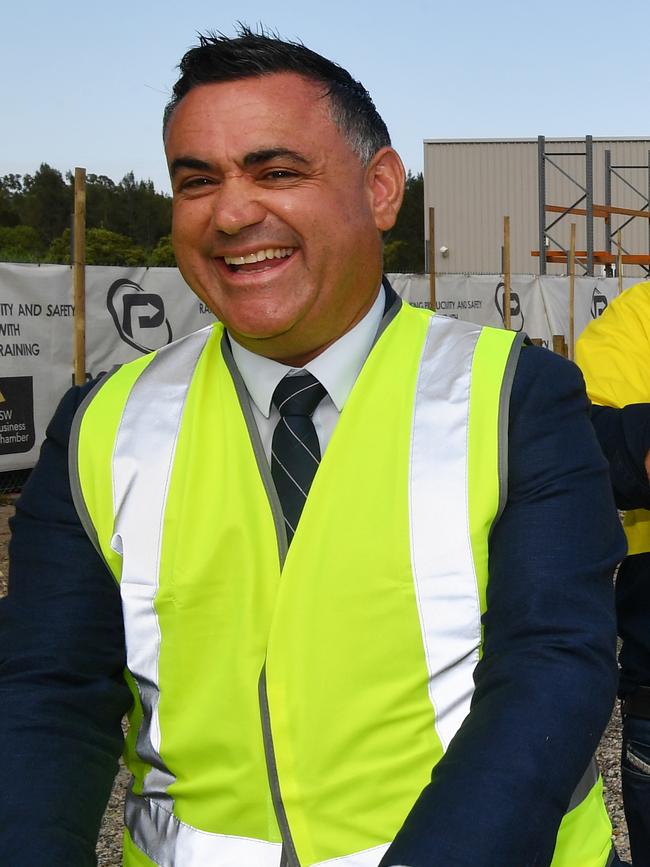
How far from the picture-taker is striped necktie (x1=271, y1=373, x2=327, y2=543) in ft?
5.57

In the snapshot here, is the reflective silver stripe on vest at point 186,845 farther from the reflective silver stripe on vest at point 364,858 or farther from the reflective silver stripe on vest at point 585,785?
the reflective silver stripe on vest at point 585,785

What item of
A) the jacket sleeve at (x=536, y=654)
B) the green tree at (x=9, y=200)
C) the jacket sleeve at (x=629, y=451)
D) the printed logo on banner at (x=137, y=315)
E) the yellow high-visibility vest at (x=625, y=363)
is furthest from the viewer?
the green tree at (x=9, y=200)

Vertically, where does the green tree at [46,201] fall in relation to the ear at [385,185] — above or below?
above

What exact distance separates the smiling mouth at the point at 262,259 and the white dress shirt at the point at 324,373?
17 cm

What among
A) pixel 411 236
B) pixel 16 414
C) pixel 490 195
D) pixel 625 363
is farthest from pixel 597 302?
pixel 411 236

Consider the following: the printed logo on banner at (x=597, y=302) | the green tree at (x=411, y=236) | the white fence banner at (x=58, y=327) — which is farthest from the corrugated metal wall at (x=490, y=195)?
the white fence banner at (x=58, y=327)

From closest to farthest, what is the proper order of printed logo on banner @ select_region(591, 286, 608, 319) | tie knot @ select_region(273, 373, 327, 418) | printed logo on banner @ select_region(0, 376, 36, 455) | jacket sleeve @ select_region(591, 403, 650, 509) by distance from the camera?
tie knot @ select_region(273, 373, 327, 418), jacket sleeve @ select_region(591, 403, 650, 509), printed logo on banner @ select_region(0, 376, 36, 455), printed logo on banner @ select_region(591, 286, 608, 319)

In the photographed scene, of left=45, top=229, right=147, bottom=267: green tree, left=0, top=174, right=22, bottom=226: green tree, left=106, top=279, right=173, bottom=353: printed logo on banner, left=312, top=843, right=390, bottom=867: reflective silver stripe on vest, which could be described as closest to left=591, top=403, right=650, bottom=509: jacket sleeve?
left=312, top=843, right=390, bottom=867: reflective silver stripe on vest

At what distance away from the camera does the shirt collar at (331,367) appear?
5.98ft

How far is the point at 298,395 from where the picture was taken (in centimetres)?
181

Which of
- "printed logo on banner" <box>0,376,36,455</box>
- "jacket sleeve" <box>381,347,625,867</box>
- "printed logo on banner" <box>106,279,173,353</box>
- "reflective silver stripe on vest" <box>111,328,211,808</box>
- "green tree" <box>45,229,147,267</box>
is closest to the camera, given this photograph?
"jacket sleeve" <box>381,347,625,867</box>

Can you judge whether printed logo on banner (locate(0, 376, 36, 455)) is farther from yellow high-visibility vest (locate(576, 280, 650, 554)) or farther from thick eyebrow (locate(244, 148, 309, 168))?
thick eyebrow (locate(244, 148, 309, 168))

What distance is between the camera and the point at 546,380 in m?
1.66

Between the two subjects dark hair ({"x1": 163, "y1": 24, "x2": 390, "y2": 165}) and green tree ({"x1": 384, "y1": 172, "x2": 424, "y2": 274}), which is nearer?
dark hair ({"x1": 163, "y1": 24, "x2": 390, "y2": 165})
